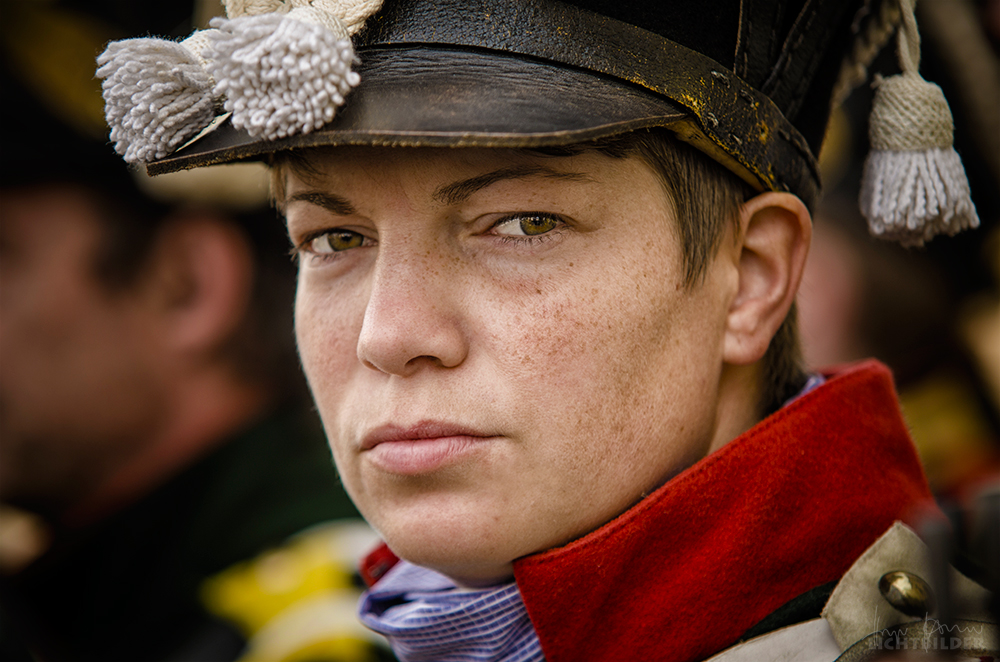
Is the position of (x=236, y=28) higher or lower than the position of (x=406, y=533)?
higher

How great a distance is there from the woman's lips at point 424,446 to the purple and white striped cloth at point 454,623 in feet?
1.02

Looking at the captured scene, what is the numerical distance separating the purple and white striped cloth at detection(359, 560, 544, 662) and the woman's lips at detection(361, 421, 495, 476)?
312 millimetres

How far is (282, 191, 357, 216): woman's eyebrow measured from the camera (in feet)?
5.46

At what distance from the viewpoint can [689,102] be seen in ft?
5.08

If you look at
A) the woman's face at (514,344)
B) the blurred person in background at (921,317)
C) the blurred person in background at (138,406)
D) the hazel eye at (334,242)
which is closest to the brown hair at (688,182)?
the woman's face at (514,344)

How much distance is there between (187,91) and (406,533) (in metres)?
0.84

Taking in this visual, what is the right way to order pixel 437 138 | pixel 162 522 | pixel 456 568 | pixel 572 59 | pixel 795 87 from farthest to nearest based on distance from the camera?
pixel 162 522 → pixel 795 87 → pixel 456 568 → pixel 572 59 → pixel 437 138

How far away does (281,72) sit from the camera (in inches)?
55.9

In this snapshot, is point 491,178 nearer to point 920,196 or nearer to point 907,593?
point 920,196

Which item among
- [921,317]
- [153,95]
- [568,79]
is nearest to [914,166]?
[568,79]

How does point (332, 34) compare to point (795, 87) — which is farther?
point (795, 87)

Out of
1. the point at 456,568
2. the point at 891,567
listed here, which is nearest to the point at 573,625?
the point at 456,568

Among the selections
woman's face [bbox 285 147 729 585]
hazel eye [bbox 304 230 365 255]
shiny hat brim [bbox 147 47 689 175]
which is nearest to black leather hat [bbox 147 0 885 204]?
shiny hat brim [bbox 147 47 689 175]

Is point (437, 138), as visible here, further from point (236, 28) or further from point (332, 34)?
point (236, 28)
